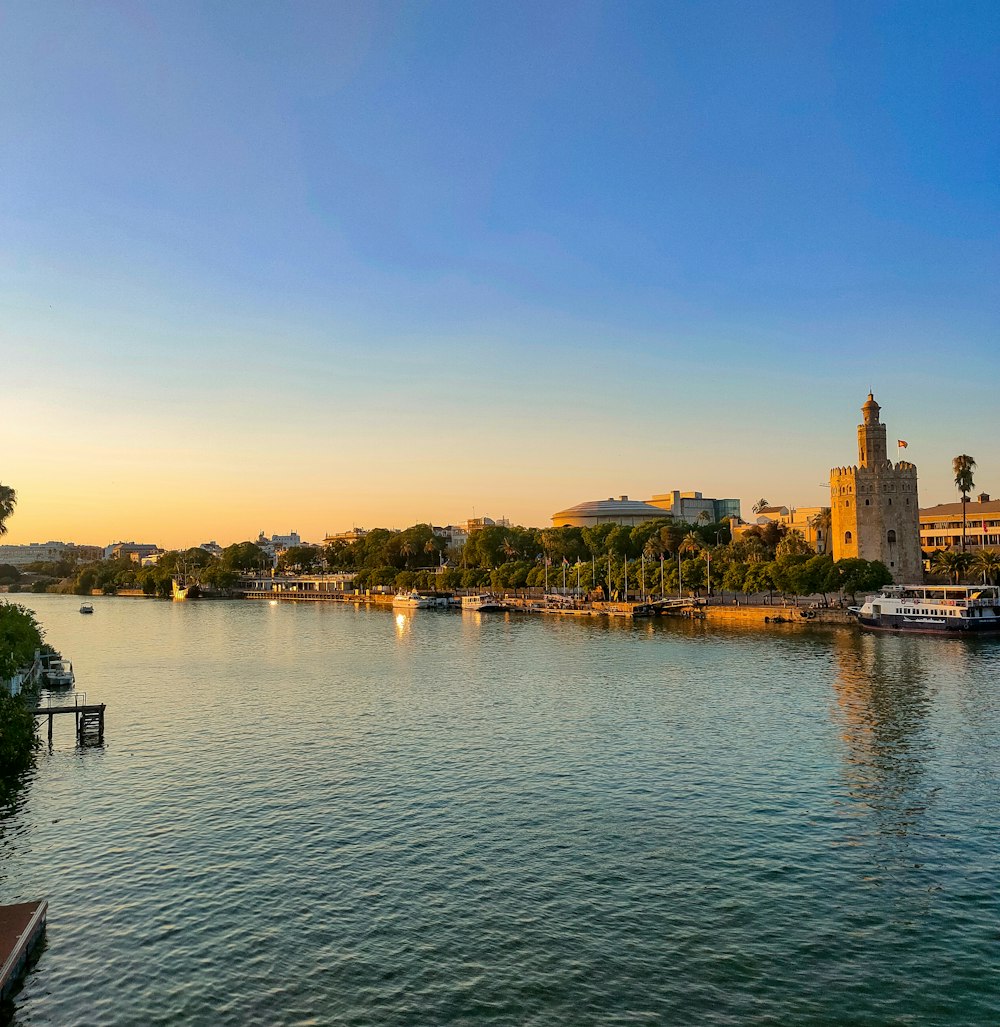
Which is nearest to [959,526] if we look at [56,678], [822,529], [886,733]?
[822,529]

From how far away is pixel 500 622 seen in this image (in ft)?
462

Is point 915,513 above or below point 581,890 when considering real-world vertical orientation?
above

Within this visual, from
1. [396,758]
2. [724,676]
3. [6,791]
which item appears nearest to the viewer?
[6,791]

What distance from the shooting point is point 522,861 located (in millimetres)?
28984

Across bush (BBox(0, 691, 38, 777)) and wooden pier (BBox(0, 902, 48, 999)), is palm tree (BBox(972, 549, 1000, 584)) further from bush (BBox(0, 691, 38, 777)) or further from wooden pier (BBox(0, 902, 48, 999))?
wooden pier (BBox(0, 902, 48, 999))

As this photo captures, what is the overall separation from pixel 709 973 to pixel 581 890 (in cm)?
556

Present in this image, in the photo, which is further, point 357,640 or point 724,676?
point 357,640

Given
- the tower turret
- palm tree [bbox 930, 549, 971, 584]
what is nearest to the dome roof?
the tower turret

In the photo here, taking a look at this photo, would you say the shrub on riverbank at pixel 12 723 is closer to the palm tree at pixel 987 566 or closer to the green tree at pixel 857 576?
the green tree at pixel 857 576

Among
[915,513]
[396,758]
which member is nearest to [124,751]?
[396,758]

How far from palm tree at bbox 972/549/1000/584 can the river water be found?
2657 inches

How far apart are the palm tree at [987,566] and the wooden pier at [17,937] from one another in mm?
121923

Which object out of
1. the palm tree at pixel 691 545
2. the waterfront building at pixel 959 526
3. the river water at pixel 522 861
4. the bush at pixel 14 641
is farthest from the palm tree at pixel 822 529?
the bush at pixel 14 641

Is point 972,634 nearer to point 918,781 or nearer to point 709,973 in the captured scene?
point 918,781
